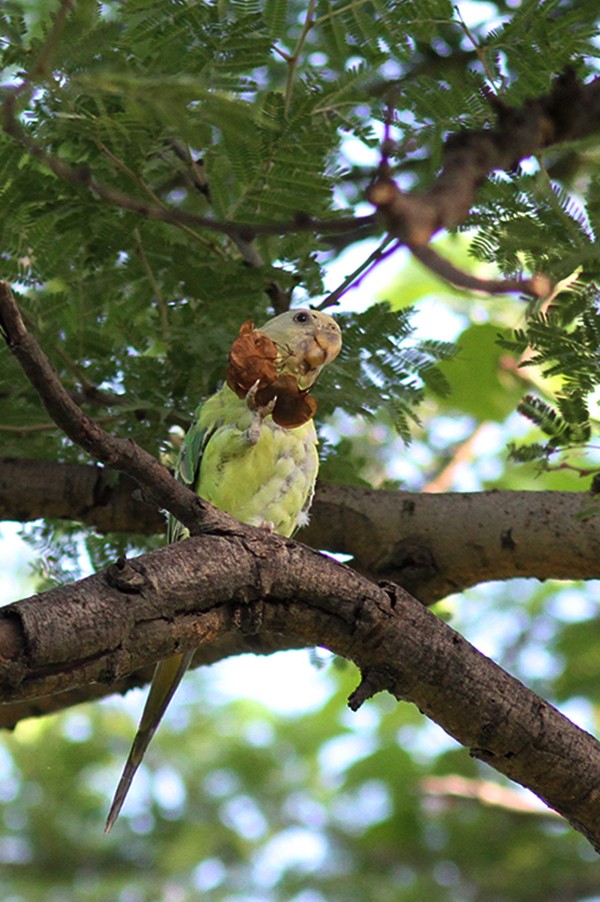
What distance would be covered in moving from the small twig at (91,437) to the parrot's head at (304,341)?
995 millimetres

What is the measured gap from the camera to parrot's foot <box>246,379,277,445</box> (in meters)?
3.86

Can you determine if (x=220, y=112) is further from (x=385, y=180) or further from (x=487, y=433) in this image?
(x=487, y=433)

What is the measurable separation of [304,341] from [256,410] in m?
0.33

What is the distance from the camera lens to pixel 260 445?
426cm

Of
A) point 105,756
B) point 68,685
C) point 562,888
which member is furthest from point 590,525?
point 105,756

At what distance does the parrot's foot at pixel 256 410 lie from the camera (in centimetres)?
386

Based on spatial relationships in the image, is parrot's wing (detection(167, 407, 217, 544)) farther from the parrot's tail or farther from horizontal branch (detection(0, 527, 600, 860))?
horizontal branch (detection(0, 527, 600, 860))

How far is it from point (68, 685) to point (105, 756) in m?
5.36

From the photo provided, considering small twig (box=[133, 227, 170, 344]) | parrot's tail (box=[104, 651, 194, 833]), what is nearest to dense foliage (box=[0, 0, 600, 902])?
small twig (box=[133, 227, 170, 344])

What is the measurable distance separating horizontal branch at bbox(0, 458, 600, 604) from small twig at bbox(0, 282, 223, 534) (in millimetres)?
1567

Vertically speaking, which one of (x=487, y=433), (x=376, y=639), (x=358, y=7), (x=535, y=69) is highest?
(x=487, y=433)

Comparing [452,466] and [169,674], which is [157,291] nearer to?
[169,674]

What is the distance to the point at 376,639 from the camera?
3.28 meters

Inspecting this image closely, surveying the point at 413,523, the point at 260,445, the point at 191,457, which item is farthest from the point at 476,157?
the point at 413,523
